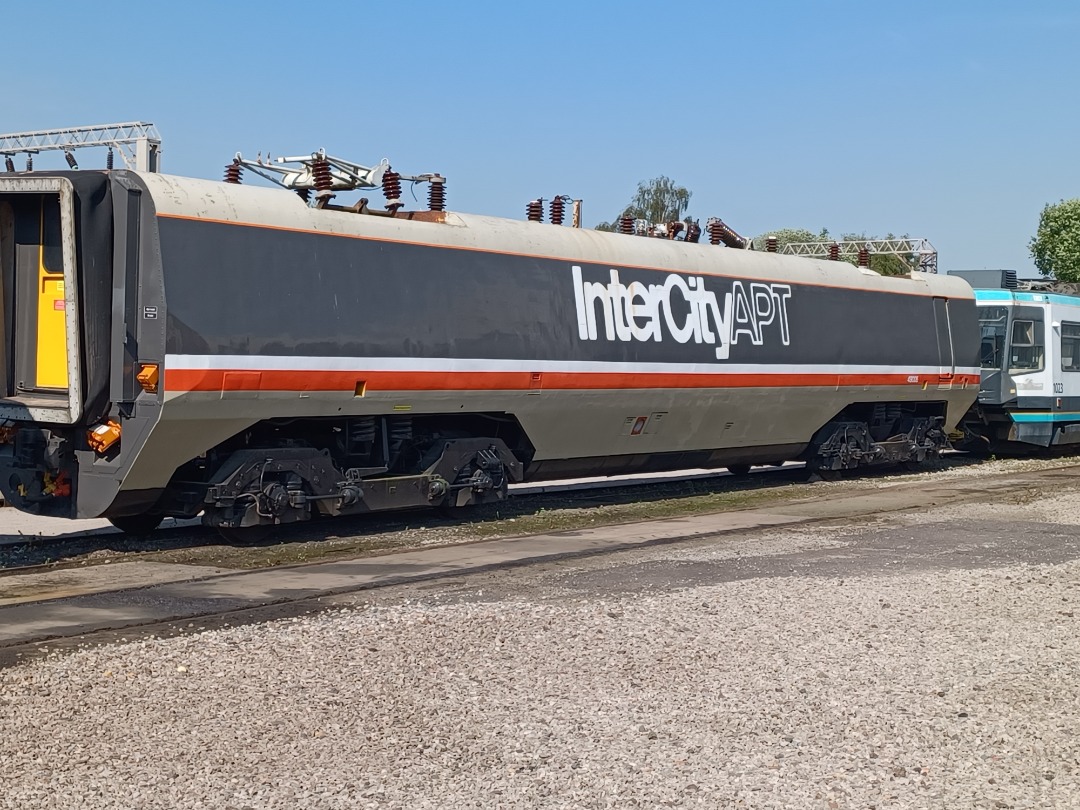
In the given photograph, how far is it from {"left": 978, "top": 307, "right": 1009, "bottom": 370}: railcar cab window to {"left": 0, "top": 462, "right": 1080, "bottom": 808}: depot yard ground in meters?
15.4

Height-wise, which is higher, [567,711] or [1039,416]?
[1039,416]

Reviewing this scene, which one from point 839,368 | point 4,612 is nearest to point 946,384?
point 839,368

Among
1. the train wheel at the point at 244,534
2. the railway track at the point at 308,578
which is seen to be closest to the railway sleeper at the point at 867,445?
the railway track at the point at 308,578

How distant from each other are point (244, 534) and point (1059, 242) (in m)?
60.5

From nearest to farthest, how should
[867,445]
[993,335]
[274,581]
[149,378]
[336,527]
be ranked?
[274,581], [149,378], [336,527], [867,445], [993,335]

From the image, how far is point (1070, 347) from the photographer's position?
25.1m

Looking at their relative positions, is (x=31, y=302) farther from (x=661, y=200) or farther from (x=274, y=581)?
(x=661, y=200)

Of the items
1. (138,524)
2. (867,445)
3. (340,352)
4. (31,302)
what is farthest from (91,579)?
(867,445)

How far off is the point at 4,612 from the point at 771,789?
5856 millimetres

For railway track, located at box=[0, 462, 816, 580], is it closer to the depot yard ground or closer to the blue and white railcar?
the depot yard ground

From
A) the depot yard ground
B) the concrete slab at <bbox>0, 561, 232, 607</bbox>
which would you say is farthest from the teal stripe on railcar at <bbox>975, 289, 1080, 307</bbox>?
the concrete slab at <bbox>0, 561, 232, 607</bbox>

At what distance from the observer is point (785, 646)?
26.1ft

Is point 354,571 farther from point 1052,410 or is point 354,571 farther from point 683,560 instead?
point 1052,410

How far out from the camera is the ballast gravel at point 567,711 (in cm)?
537
